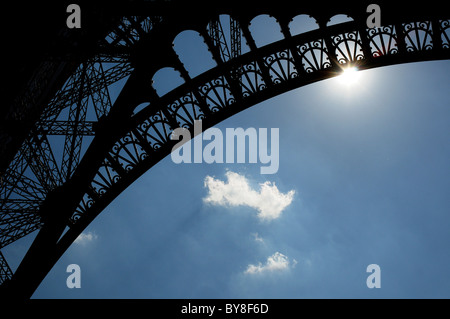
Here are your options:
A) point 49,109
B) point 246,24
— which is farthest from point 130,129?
point 246,24

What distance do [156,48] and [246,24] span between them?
3.30m

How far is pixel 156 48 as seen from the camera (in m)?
10.3

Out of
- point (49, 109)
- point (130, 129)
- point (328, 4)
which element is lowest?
point (130, 129)

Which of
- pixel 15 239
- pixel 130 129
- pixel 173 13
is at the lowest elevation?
pixel 15 239

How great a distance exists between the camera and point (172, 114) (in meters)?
10.6

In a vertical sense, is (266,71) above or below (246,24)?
below
